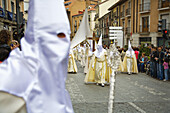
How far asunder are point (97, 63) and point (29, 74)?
327 inches

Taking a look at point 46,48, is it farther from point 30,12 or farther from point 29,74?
point 30,12

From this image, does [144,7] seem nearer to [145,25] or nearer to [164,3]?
[145,25]

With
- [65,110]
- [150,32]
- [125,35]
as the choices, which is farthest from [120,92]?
[125,35]

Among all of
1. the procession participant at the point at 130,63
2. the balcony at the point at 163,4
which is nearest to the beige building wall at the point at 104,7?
the balcony at the point at 163,4

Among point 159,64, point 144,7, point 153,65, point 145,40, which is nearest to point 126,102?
point 159,64

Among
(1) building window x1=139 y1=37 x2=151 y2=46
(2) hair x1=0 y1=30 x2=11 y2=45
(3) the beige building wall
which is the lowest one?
(2) hair x1=0 y1=30 x2=11 y2=45

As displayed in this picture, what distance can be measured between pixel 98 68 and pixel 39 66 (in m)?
8.23

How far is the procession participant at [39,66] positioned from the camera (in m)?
1.42

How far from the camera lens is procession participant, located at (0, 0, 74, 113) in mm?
1425

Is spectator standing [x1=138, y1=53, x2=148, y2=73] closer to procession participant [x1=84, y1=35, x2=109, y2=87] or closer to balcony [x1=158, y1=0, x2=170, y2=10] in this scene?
procession participant [x1=84, y1=35, x2=109, y2=87]

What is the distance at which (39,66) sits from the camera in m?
1.46

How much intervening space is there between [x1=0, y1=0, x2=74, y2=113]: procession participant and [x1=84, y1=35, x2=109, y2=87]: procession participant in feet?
26.2

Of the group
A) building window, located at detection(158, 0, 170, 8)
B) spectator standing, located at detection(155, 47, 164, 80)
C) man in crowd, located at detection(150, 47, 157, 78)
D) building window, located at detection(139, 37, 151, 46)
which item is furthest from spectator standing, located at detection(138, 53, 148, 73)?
building window, located at detection(139, 37, 151, 46)

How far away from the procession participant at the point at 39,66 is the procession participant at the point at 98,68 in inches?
314
